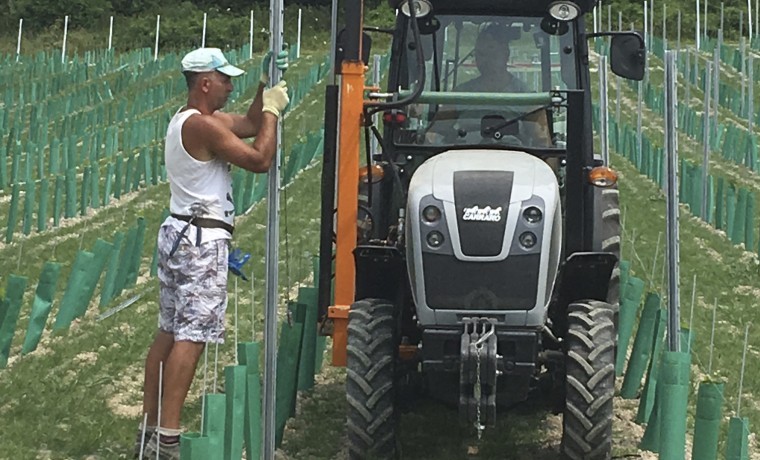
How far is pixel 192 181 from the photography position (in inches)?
224

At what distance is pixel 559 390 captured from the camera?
19.6ft

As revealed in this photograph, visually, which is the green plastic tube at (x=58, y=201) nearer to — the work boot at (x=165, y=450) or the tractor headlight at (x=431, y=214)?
the work boot at (x=165, y=450)

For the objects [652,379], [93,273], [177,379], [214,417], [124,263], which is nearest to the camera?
[214,417]

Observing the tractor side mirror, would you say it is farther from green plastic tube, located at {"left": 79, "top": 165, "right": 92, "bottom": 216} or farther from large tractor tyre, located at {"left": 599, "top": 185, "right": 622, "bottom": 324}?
green plastic tube, located at {"left": 79, "top": 165, "right": 92, "bottom": 216}

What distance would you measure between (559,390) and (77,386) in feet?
8.18

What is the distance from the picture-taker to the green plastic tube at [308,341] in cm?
664

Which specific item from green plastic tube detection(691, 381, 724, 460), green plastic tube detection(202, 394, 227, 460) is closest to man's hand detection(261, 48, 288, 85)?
green plastic tube detection(202, 394, 227, 460)

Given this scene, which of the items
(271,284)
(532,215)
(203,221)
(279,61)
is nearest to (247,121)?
(203,221)

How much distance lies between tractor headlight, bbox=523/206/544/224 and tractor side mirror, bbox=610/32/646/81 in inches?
53.4

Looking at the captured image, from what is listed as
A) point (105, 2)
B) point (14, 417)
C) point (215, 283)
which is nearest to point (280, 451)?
point (215, 283)

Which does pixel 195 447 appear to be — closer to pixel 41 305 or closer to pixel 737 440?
pixel 737 440

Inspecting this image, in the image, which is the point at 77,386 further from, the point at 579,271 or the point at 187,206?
the point at 579,271

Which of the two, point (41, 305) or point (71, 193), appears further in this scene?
point (71, 193)

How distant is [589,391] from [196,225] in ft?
5.53
